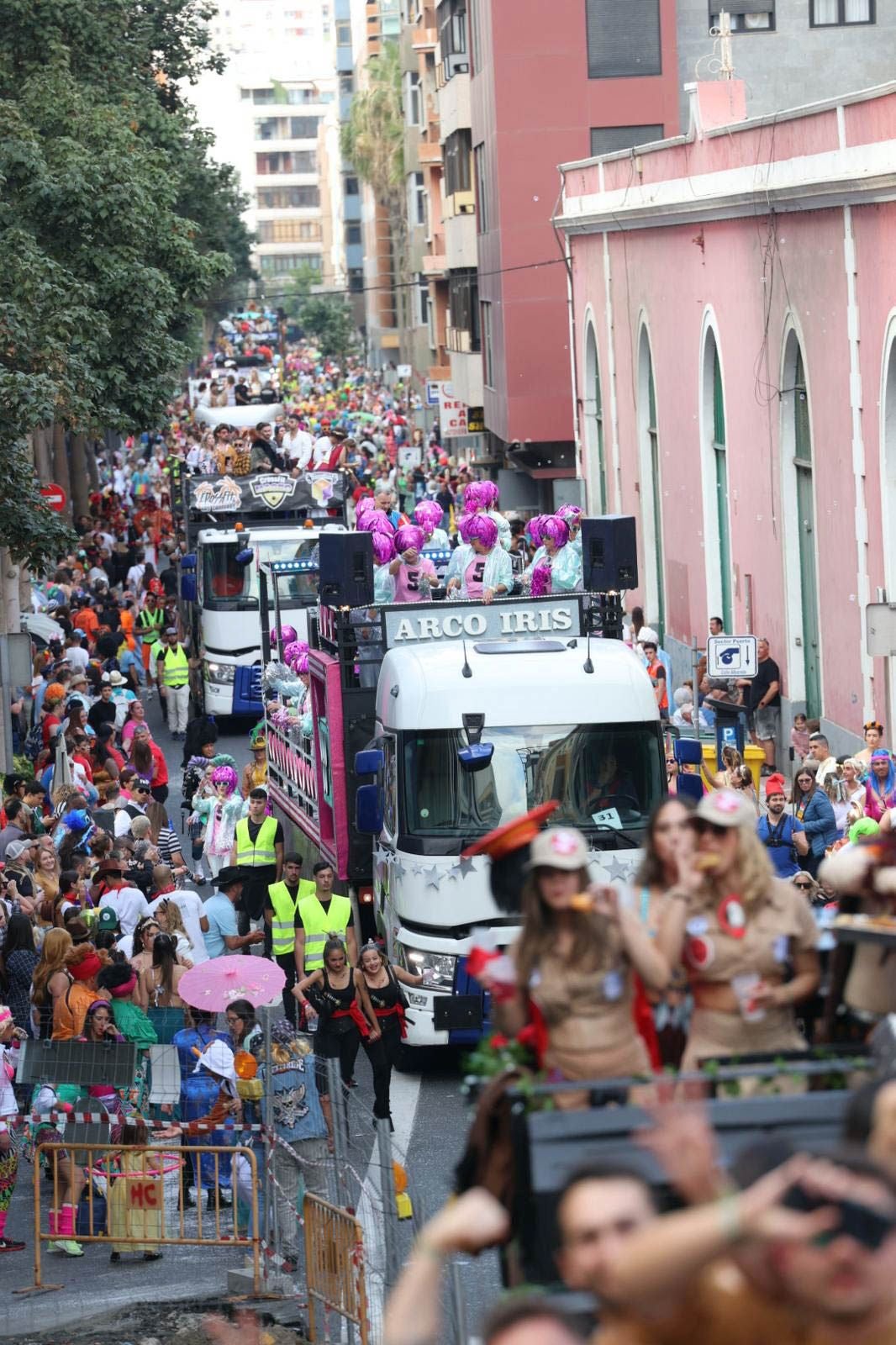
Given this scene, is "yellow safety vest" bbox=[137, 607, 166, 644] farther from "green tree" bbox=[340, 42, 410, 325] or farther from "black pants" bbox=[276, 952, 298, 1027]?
"green tree" bbox=[340, 42, 410, 325]

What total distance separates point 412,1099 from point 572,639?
3430 mm

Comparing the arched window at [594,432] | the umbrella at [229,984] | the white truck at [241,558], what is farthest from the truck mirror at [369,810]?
the arched window at [594,432]

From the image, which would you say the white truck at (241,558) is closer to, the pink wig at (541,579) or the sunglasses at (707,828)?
the pink wig at (541,579)

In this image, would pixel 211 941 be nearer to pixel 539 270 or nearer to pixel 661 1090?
pixel 661 1090

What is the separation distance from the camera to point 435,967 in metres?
15.1

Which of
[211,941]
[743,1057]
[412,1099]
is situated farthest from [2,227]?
[743,1057]

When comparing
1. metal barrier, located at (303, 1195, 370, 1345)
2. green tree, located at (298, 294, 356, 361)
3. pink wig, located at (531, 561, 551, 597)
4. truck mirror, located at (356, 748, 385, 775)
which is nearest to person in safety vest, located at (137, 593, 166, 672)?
pink wig, located at (531, 561, 551, 597)

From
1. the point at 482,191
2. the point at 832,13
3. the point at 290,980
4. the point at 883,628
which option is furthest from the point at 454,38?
the point at 290,980

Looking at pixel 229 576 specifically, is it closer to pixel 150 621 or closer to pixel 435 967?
pixel 150 621

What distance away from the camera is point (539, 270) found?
46062 mm

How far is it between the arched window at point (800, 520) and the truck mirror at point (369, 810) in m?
10.8

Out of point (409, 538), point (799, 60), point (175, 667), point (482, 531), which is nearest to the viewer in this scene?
point (482, 531)

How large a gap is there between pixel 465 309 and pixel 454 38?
6471 mm

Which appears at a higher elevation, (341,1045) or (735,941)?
(735,941)
